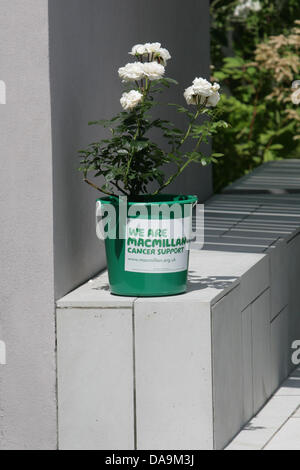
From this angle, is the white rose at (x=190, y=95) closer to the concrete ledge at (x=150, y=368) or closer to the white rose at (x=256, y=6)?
A: the concrete ledge at (x=150, y=368)

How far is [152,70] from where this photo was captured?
10.5 feet

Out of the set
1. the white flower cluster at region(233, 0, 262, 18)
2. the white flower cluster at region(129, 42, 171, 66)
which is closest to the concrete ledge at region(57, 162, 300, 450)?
the white flower cluster at region(129, 42, 171, 66)

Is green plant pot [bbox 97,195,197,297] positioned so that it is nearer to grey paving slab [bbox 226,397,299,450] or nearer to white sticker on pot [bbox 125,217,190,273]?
white sticker on pot [bbox 125,217,190,273]

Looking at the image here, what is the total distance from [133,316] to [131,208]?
36 centimetres

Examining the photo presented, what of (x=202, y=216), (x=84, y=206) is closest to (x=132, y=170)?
(x=84, y=206)

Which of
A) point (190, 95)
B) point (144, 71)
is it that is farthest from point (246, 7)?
point (144, 71)

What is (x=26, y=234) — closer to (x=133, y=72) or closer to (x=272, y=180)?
(x=133, y=72)

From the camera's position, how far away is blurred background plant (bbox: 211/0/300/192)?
8070 millimetres

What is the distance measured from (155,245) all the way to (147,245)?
Result: 3cm

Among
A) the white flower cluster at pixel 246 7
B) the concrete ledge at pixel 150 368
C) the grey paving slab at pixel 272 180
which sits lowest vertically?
the concrete ledge at pixel 150 368

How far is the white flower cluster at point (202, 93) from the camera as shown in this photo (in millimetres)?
3314

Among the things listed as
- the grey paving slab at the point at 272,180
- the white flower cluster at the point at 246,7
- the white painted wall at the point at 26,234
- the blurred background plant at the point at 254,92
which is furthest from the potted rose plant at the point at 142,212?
the white flower cluster at the point at 246,7

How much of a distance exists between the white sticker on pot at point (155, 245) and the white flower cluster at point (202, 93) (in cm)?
41

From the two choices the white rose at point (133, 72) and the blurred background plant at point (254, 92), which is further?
the blurred background plant at point (254, 92)
